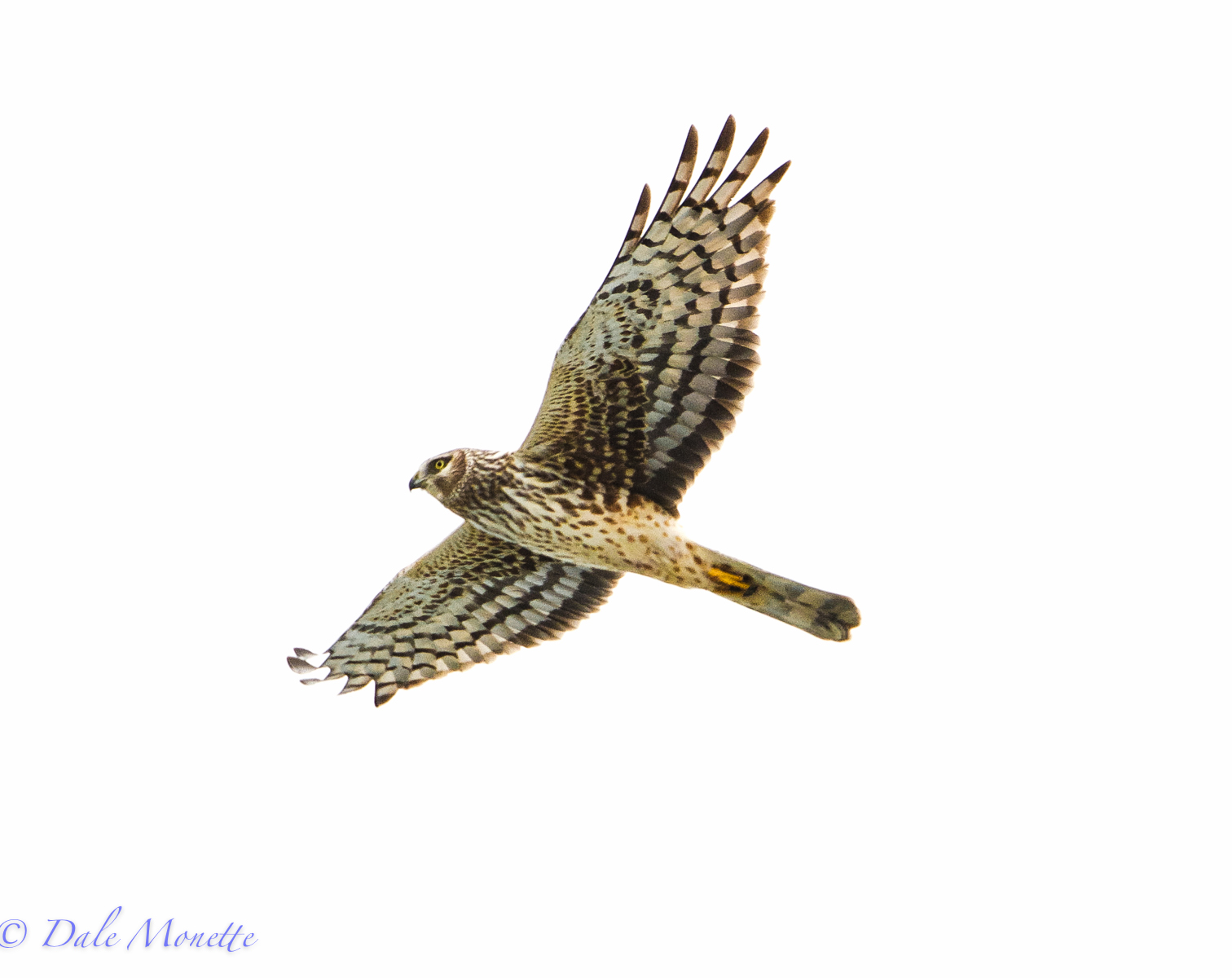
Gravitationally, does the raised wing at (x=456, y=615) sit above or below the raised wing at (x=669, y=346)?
below

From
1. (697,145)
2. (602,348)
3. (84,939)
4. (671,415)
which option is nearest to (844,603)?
(671,415)

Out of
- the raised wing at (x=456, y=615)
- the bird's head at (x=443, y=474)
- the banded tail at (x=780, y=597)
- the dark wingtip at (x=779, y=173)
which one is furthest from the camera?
the raised wing at (x=456, y=615)

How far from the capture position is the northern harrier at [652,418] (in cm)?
785

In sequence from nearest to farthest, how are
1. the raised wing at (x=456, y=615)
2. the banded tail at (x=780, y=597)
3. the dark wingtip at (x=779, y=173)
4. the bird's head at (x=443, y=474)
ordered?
the dark wingtip at (x=779, y=173), the banded tail at (x=780, y=597), the bird's head at (x=443, y=474), the raised wing at (x=456, y=615)

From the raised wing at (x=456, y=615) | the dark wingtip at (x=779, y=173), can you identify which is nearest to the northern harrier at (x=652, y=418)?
the dark wingtip at (x=779, y=173)

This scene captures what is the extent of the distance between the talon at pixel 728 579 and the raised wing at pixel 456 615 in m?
1.24

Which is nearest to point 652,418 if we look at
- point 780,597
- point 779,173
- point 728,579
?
point 728,579

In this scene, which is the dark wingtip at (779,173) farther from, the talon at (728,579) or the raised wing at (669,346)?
the talon at (728,579)

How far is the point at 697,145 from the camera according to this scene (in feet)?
25.4

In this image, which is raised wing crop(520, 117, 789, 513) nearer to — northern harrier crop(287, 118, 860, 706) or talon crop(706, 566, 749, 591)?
northern harrier crop(287, 118, 860, 706)

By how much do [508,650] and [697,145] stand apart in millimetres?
3414

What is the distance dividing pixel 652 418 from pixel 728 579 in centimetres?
97

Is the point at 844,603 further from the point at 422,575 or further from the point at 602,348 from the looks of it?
the point at 422,575

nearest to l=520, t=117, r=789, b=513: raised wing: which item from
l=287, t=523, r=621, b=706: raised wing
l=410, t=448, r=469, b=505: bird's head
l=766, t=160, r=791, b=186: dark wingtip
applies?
l=766, t=160, r=791, b=186: dark wingtip
